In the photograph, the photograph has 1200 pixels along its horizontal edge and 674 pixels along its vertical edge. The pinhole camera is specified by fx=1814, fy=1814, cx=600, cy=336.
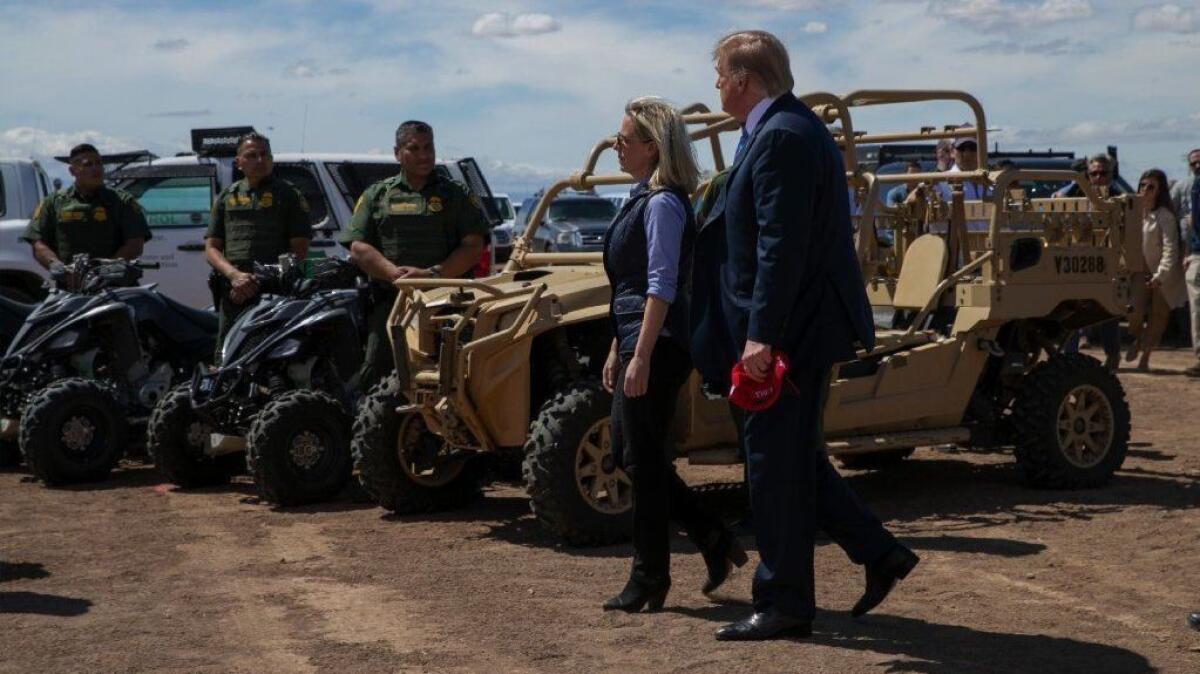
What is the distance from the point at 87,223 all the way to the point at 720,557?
629 centimetres

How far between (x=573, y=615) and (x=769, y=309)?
4.87 feet

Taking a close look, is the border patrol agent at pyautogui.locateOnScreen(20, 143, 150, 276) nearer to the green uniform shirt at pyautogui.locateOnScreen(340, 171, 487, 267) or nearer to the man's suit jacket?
the green uniform shirt at pyautogui.locateOnScreen(340, 171, 487, 267)

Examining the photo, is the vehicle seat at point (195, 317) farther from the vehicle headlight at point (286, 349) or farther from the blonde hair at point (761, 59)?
the blonde hair at point (761, 59)

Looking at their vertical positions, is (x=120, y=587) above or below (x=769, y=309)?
below

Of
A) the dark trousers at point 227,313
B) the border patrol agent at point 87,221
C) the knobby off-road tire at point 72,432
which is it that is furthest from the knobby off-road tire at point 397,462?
the border patrol agent at point 87,221

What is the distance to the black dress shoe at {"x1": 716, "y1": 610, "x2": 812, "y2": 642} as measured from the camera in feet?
18.5

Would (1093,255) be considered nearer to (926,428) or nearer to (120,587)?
(926,428)

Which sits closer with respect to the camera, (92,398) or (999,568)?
(999,568)

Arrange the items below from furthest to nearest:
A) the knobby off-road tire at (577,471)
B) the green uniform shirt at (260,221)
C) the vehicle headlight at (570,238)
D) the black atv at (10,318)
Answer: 1. the vehicle headlight at (570,238)
2. the black atv at (10,318)
3. the green uniform shirt at (260,221)
4. the knobby off-road tire at (577,471)

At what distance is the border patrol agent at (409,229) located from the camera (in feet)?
30.0

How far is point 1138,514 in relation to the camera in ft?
27.3

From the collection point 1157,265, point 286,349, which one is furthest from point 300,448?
point 1157,265

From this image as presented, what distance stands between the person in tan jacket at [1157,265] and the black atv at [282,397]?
27.5ft

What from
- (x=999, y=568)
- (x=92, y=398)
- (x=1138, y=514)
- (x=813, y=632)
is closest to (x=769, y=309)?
(x=813, y=632)
